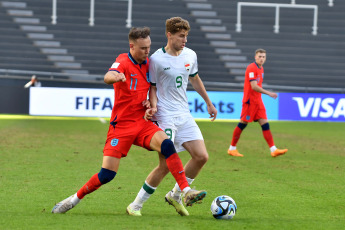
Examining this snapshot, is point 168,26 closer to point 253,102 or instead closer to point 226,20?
point 253,102

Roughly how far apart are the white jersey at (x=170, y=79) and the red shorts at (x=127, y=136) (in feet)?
1.12

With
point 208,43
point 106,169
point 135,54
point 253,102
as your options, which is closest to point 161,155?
point 106,169

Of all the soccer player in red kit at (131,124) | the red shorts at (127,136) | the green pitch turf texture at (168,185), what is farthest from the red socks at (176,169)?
the green pitch turf texture at (168,185)

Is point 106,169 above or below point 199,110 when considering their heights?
above

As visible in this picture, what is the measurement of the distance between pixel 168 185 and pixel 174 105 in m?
2.26

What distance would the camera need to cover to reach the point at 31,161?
35.3 feet

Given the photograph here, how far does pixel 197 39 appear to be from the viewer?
29.9m

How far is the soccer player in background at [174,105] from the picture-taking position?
623cm

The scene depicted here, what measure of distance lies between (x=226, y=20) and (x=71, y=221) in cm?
2589

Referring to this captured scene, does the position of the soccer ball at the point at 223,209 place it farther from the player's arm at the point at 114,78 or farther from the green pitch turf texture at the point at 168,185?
the player's arm at the point at 114,78

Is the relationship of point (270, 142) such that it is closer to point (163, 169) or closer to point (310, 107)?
point (163, 169)

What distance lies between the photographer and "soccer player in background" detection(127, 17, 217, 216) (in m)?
6.23

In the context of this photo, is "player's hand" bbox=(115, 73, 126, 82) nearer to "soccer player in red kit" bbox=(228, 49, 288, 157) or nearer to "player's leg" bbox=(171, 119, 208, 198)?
"player's leg" bbox=(171, 119, 208, 198)

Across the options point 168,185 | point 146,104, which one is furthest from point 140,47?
point 168,185
